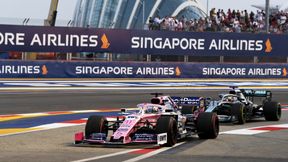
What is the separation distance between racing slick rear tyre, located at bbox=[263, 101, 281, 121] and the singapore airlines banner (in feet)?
55.8

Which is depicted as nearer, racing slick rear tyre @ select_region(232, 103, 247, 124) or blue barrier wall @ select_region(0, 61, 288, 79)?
racing slick rear tyre @ select_region(232, 103, 247, 124)

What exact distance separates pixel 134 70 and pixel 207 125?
20.8m

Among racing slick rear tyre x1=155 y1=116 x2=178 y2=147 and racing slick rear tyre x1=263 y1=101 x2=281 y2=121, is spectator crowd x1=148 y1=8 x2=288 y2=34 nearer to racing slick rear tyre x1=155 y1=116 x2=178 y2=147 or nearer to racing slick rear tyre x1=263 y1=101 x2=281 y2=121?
racing slick rear tyre x1=263 y1=101 x2=281 y2=121

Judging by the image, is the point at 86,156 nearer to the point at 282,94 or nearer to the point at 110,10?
the point at 282,94

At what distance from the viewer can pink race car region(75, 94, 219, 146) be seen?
1104 centimetres

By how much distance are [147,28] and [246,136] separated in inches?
883

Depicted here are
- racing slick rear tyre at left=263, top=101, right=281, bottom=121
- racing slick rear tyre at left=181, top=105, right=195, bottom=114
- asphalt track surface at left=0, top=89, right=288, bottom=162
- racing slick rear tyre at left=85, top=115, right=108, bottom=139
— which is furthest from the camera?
racing slick rear tyre at left=263, top=101, right=281, bottom=121

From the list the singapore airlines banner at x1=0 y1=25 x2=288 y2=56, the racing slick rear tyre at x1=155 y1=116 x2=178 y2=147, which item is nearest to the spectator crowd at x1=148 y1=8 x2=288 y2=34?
the singapore airlines banner at x1=0 y1=25 x2=288 y2=56

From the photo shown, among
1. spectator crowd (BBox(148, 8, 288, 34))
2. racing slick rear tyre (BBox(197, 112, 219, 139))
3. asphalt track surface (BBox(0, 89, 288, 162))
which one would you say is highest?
spectator crowd (BBox(148, 8, 288, 34))

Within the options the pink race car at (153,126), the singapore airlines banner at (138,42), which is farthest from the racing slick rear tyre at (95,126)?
the singapore airlines banner at (138,42)

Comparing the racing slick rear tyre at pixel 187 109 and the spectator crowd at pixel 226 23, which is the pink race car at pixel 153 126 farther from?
the spectator crowd at pixel 226 23

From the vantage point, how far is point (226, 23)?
3675cm

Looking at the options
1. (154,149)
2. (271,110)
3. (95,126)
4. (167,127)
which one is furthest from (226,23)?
(154,149)

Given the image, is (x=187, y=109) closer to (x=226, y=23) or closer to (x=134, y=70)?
(x=134, y=70)
